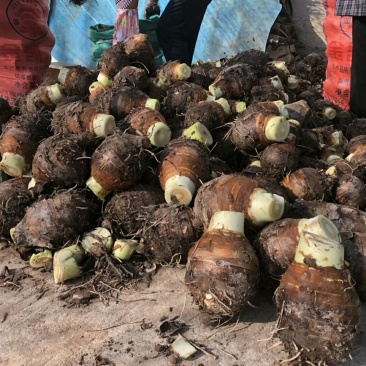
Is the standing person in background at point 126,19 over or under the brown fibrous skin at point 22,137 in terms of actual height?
over

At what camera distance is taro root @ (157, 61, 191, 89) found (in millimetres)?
4035

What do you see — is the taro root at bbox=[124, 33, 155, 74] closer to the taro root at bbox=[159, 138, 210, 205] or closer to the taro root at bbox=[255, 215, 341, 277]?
the taro root at bbox=[159, 138, 210, 205]

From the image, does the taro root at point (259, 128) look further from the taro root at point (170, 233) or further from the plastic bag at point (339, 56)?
the plastic bag at point (339, 56)

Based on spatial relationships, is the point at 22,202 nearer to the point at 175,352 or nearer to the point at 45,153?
the point at 45,153

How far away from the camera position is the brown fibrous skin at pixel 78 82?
4141 mm

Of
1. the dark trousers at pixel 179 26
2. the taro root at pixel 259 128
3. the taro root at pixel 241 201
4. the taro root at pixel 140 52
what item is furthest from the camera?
the dark trousers at pixel 179 26

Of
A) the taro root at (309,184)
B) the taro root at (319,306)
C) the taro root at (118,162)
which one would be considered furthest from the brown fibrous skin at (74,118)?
the taro root at (319,306)

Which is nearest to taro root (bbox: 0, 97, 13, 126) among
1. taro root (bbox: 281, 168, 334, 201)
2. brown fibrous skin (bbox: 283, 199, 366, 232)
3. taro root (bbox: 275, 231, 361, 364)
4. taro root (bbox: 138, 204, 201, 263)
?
taro root (bbox: 138, 204, 201, 263)

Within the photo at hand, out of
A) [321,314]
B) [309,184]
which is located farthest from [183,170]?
[321,314]

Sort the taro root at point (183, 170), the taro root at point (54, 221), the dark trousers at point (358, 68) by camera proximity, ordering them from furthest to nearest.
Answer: the dark trousers at point (358, 68)
the taro root at point (54, 221)
the taro root at point (183, 170)

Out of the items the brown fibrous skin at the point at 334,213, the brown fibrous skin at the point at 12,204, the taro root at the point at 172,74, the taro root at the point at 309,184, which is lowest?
the brown fibrous skin at the point at 12,204

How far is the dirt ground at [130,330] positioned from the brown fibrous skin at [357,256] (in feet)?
0.74

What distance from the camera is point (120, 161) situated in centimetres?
282

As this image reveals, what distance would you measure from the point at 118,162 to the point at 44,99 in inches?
63.2
